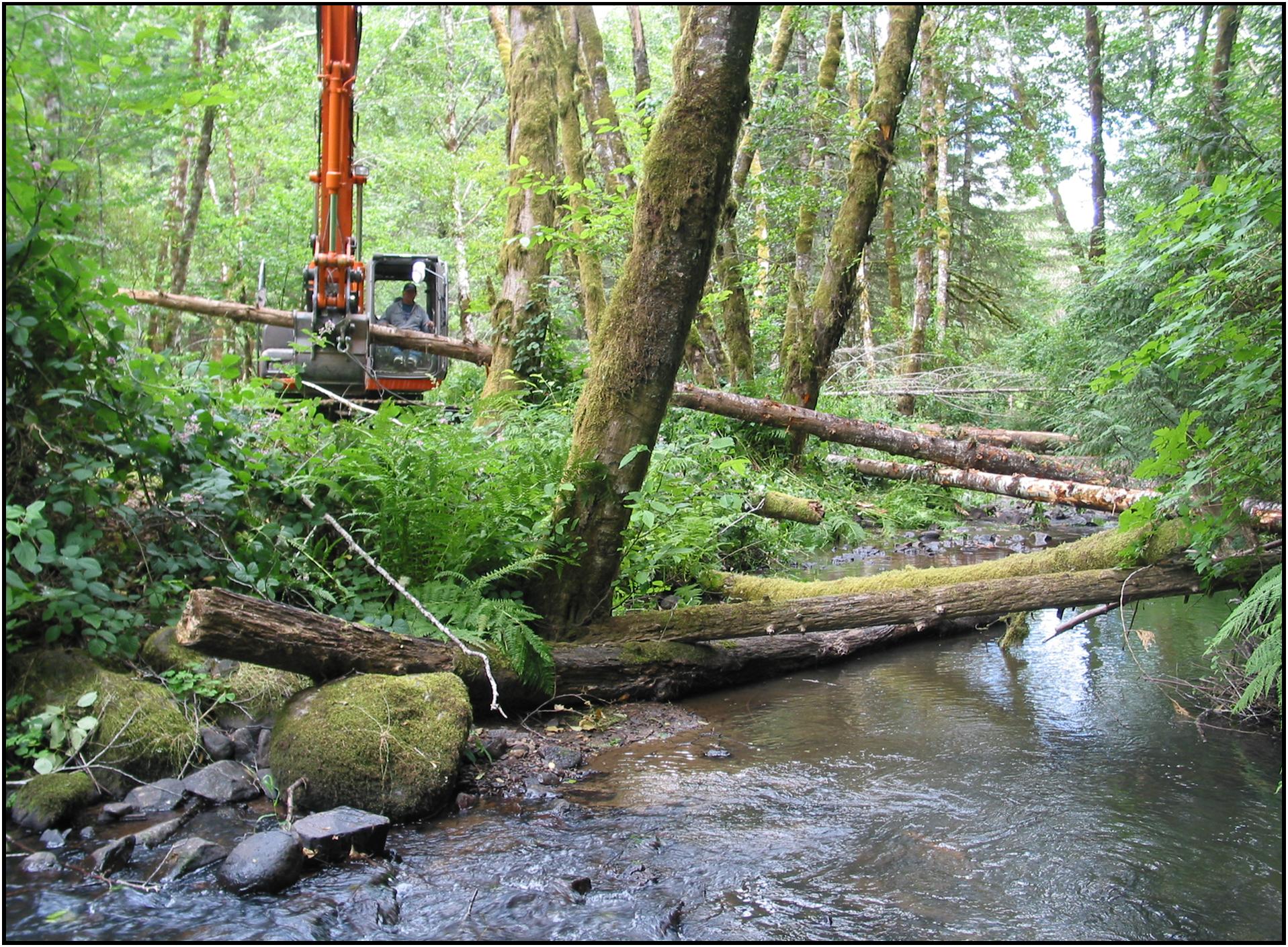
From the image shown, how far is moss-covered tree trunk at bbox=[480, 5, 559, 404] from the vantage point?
11.0 m

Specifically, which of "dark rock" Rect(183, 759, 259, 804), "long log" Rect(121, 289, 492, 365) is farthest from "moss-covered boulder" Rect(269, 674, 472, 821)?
"long log" Rect(121, 289, 492, 365)

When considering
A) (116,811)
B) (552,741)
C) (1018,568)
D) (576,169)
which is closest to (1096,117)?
(576,169)

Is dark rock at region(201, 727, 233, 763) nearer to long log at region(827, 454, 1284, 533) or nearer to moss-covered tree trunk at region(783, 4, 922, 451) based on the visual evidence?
long log at region(827, 454, 1284, 533)

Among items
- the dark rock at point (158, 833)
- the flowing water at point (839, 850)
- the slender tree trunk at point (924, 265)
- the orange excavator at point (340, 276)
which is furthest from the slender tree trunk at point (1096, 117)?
the dark rock at point (158, 833)

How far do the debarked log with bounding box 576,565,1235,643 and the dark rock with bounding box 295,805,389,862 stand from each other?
222cm

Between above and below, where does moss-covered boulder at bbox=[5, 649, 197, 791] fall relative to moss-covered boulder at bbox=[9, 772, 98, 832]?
above

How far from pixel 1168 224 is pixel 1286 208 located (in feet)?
1.66

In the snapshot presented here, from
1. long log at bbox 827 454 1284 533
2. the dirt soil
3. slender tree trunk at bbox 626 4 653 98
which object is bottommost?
the dirt soil

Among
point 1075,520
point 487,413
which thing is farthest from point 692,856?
point 1075,520

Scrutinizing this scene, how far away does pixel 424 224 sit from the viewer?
3191cm

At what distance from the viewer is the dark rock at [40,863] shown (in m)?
3.10

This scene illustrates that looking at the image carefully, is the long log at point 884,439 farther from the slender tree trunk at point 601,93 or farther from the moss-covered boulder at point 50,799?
the moss-covered boulder at point 50,799

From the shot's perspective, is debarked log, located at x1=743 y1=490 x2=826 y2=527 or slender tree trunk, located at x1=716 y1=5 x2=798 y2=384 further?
slender tree trunk, located at x1=716 y1=5 x2=798 y2=384

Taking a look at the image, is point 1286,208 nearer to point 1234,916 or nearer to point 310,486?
point 1234,916
